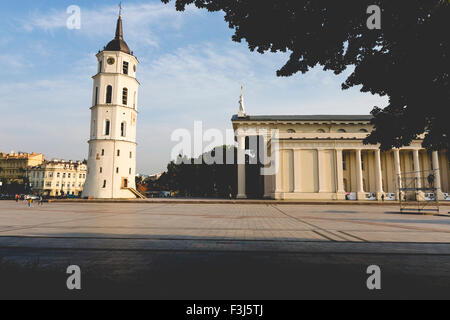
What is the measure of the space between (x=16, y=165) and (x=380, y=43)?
423 ft

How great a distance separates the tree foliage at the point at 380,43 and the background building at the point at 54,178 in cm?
10528

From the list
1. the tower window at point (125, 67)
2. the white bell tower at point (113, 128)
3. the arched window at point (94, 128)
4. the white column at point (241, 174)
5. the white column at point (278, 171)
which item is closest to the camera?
the white column at point (278, 171)

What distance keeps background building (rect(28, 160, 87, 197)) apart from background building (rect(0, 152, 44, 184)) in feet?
17.0

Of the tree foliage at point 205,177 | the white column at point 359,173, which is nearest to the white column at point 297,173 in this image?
the white column at point 359,173

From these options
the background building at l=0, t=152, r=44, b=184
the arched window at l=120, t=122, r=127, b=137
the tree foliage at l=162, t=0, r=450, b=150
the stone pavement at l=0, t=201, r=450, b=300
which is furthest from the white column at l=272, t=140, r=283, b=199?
the background building at l=0, t=152, r=44, b=184

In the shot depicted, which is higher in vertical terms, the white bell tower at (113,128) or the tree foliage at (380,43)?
the white bell tower at (113,128)

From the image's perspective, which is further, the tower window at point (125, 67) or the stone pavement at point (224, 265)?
the tower window at point (125, 67)

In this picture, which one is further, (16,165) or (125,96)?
(16,165)

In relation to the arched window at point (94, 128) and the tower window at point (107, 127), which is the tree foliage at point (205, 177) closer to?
the tower window at point (107, 127)

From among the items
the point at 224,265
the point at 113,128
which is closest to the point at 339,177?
the point at 113,128

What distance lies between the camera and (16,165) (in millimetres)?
103250

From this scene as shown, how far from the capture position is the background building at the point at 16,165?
333 feet

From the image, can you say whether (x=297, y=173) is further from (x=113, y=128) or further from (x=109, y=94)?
(x=109, y=94)
